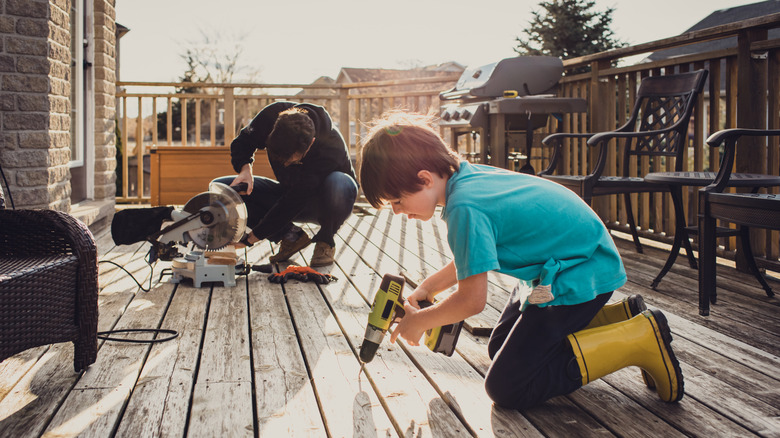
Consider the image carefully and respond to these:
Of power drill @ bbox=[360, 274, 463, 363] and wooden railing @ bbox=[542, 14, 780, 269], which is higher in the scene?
wooden railing @ bbox=[542, 14, 780, 269]

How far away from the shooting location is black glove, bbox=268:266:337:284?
312cm

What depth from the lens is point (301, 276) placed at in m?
3.16

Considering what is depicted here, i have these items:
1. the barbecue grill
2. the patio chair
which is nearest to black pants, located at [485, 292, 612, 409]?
the patio chair

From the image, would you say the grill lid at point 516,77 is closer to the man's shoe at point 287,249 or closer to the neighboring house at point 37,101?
the man's shoe at point 287,249

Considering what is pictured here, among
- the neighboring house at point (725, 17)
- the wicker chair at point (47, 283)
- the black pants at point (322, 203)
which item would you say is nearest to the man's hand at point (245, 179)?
the black pants at point (322, 203)

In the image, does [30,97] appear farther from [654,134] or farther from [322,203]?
[654,134]

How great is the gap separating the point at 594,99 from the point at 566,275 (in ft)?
11.4

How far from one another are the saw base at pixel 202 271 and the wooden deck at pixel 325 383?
0.23 meters

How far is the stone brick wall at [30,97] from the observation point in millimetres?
3496

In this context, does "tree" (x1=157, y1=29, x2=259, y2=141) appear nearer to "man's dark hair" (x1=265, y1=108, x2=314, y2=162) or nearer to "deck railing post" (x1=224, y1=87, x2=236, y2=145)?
"deck railing post" (x1=224, y1=87, x2=236, y2=145)

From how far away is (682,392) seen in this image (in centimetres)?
167

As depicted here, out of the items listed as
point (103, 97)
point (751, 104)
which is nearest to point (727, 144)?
point (751, 104)

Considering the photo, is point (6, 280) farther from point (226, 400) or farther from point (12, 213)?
point (226, 400)

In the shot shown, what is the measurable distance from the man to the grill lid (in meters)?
1.69
